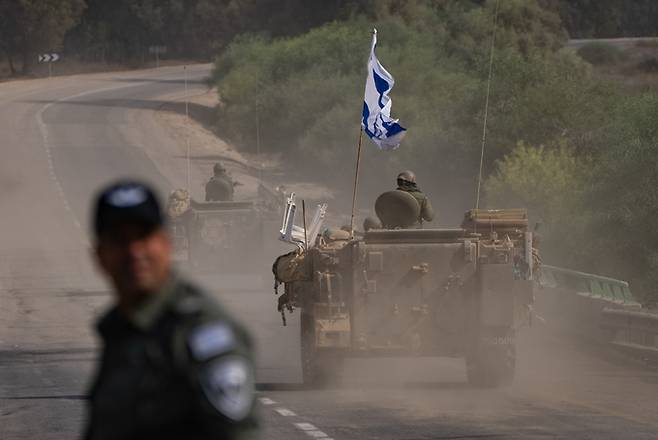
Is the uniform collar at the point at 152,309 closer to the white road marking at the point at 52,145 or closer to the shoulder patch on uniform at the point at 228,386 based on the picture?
the shoulder patch on uniform at the point at 228,386

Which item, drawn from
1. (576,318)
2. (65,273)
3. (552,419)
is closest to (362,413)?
(552,419)

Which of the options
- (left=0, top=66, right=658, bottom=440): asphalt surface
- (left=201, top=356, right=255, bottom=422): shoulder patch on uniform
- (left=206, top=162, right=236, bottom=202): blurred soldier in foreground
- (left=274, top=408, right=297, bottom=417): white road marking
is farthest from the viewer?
(left=206, top=162, right=236, bottom=202): blurred soldier in foreground

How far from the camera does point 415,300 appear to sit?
15555 mm

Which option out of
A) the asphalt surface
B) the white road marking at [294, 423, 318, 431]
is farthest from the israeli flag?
the white road marking at [294, 423, 318, 431]

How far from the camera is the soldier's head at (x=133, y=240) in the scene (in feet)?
12.1

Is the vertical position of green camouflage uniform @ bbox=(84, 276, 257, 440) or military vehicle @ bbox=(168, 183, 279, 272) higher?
military vehicle @ bbox=(168, 183, 279, 272)

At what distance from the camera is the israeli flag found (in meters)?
18.6

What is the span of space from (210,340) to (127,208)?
1.16 feet

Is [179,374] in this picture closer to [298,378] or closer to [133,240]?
[133,240]

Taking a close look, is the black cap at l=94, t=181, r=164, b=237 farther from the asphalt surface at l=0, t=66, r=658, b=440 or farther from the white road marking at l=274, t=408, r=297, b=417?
the white road marking at l=274, t=408, r=297, b=417

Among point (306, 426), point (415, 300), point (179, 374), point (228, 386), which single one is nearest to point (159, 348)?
point (179, 374)

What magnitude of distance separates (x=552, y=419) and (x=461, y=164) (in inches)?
1213

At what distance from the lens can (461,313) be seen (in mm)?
15586

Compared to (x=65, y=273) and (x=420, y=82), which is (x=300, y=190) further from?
(x=65, y=273)
